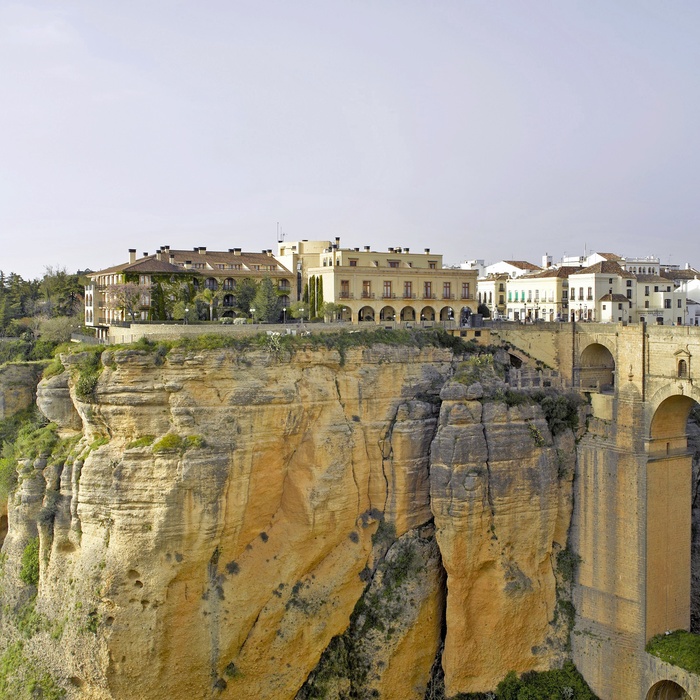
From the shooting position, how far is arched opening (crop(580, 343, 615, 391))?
1359 inches

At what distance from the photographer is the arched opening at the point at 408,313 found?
1560 inches

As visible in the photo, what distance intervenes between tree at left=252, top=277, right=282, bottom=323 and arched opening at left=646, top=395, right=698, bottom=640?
1685 cm

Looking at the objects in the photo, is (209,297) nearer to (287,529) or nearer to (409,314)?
(409,314)

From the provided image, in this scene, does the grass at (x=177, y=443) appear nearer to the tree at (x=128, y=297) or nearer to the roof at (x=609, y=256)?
the tree at (x=128, y=297)

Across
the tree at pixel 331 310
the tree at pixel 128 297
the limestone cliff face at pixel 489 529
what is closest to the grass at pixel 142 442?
the limestone cliff face at pixel 489 529

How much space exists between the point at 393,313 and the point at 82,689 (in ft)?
71.1

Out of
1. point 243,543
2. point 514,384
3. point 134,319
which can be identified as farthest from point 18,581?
point 514,384

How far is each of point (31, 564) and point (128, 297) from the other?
12570 millimetres

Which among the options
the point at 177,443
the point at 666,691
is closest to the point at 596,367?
the point at 666,691

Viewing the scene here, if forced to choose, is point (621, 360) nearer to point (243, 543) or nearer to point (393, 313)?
point (393, 313)

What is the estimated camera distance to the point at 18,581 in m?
28.5

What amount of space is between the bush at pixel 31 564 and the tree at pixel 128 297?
10934 millimetres

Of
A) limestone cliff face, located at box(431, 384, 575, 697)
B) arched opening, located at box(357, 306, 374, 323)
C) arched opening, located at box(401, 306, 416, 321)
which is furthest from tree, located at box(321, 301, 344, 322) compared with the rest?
limestone cliff face, located at box(431, 384, 575, 697)

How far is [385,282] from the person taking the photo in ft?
127
